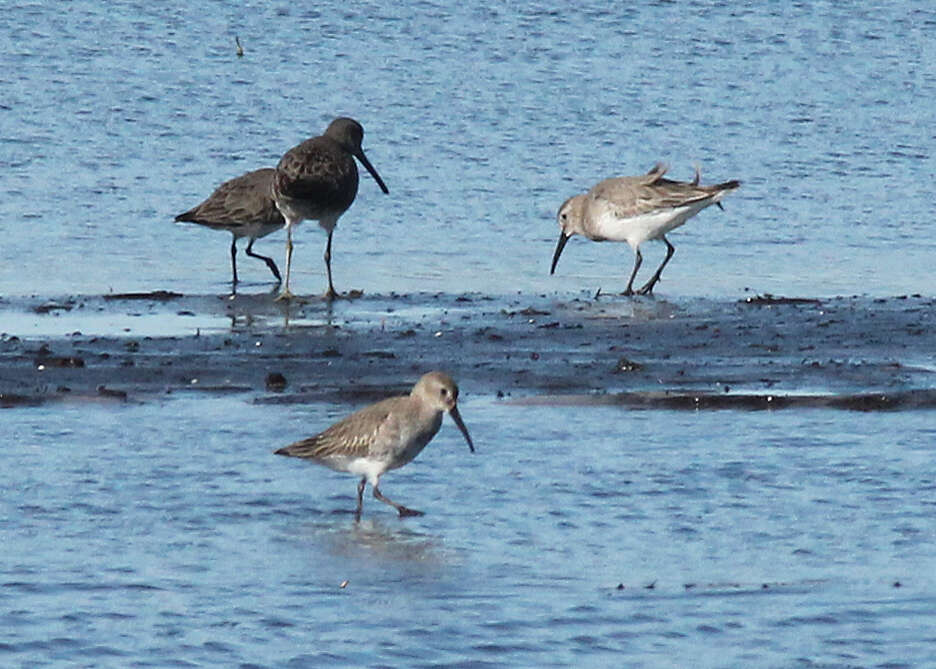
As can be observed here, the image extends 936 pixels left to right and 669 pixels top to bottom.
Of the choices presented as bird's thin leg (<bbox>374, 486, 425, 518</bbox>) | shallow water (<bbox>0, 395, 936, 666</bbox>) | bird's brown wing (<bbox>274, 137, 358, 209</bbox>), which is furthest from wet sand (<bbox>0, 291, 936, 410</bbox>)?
bird's thin leg (<bbox>374, 486, 425, 518</bbox>)

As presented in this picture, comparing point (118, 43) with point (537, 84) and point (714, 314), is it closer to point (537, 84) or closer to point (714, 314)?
point (537, 84)

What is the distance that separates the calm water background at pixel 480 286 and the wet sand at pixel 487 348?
1.30 ft

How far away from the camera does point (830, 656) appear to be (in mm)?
7965

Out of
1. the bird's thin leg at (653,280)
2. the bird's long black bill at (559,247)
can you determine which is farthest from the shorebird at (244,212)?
the bird's thin leg at (653,280)

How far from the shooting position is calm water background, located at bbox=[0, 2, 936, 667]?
830 centimetres

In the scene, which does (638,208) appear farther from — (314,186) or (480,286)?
(314,186)

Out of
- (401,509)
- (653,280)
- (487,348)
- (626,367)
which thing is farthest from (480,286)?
(401,509)

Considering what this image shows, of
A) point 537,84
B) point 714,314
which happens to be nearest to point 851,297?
point 714,314

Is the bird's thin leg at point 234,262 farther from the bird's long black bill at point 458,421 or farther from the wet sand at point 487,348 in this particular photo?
the bird's long black bill at point 458,421

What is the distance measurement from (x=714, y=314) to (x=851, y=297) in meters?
1.43

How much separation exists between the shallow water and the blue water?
518 centimetres

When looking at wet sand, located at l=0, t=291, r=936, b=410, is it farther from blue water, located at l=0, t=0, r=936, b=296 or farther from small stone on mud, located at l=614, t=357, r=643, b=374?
blue water, located at l=0, t=0, r=936, b=296

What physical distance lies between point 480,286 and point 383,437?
6645mm

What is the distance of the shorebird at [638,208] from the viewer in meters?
16.9
